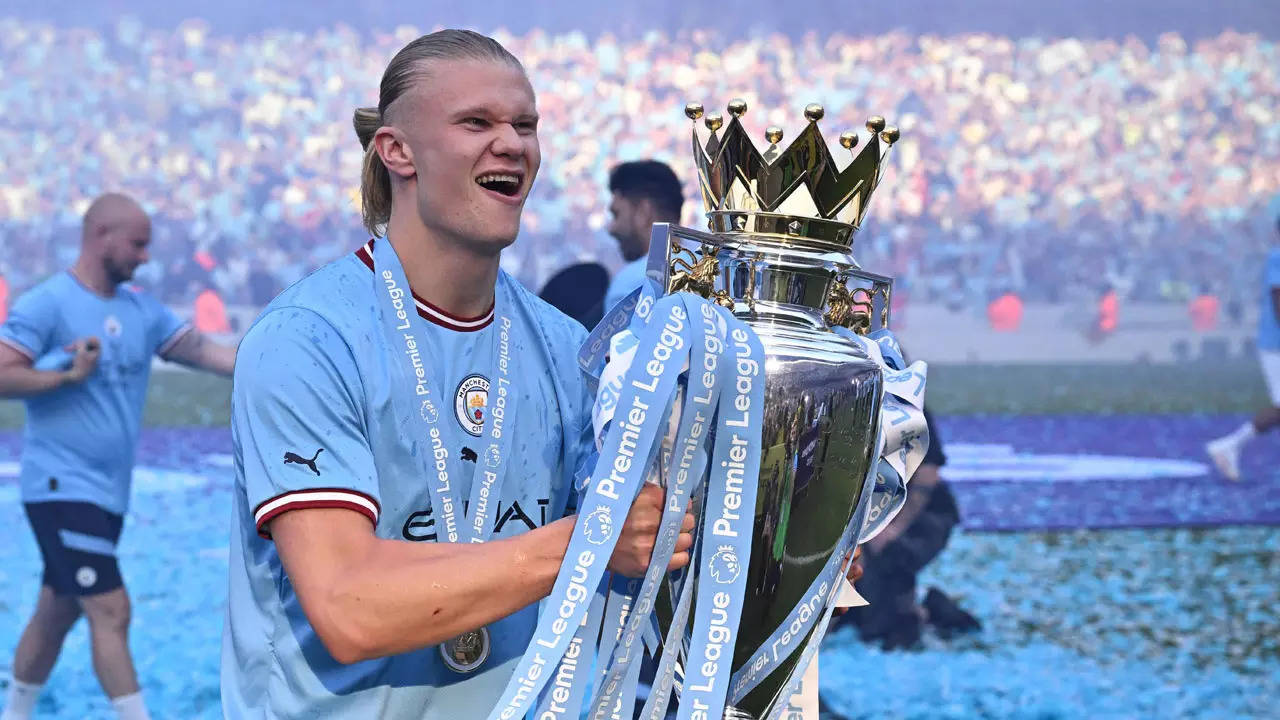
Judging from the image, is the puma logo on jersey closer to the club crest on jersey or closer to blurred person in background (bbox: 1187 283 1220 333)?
the club crest on jersey

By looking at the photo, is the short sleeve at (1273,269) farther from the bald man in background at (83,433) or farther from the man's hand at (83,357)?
the man's hand at (83,357)

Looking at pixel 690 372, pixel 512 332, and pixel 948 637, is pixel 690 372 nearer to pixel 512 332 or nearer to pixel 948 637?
pixel 512 332

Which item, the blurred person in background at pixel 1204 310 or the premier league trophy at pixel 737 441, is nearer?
the premier league trophy at pixel 737 441

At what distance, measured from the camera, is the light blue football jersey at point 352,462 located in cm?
143

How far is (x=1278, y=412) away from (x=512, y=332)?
6.02 meters

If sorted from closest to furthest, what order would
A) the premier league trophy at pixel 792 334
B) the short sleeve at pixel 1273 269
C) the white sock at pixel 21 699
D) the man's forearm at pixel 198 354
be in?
the premier league trophy at pixel 792 334 → the white sock at pixel 21 699 → the man's forearm at pixel 198 354 → the short sleeve at pixel 1273 269

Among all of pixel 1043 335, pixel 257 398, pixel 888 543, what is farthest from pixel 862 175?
pixel 1043 335

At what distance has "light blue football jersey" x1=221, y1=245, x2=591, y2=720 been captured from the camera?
1.43m

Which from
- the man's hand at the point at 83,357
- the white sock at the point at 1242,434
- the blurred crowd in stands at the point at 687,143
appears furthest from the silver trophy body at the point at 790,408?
the white sock at the point at 1242,434

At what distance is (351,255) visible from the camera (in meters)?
1.64

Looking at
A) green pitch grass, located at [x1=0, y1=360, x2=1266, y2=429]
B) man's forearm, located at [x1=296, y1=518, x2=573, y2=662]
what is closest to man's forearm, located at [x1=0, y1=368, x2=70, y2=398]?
green pitch grass, located at [x1=0, y1=360, x2=1266, y2=429]

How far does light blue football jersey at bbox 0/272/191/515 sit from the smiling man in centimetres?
298

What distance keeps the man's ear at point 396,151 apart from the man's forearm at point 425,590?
454mm

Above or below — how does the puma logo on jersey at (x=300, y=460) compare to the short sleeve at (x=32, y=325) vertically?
above
